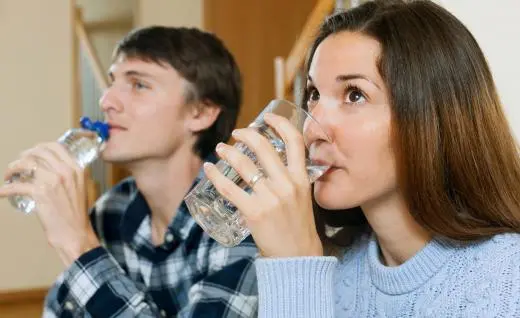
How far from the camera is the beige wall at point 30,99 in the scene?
2922mm

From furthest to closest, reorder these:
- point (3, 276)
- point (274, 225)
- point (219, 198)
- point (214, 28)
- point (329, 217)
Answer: point (214, 28), point (3, 276), point (329, 217), point (219, 198), point (274, 225)

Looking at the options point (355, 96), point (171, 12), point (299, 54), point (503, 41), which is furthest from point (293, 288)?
point (171, 12)

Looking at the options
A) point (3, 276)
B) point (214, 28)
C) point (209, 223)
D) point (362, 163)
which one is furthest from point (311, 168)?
point (214, 28)

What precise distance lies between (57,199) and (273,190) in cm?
61

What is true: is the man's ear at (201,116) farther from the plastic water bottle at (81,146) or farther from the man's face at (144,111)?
the plastic water bottle at (81,146)

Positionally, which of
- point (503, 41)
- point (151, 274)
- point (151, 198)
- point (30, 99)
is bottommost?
point (30, 99)

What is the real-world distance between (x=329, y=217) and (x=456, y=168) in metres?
0.30

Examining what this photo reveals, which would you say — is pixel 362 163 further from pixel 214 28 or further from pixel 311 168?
pixel 214 28

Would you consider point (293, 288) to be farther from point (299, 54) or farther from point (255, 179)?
point (299, 54)

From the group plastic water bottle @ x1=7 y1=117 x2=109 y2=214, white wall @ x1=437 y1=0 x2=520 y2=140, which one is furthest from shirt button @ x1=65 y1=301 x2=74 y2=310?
white wall @ x1=437 y1=0 x2=520 y2=140

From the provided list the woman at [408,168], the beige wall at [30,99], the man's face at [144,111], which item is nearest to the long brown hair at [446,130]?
the woman at [408,168]

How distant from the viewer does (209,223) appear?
94cm

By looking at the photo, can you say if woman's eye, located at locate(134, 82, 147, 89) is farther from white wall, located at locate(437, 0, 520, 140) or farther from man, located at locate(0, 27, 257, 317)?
white wall, located at locate(437, 0, 520, 140)

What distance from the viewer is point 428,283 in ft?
3.01
